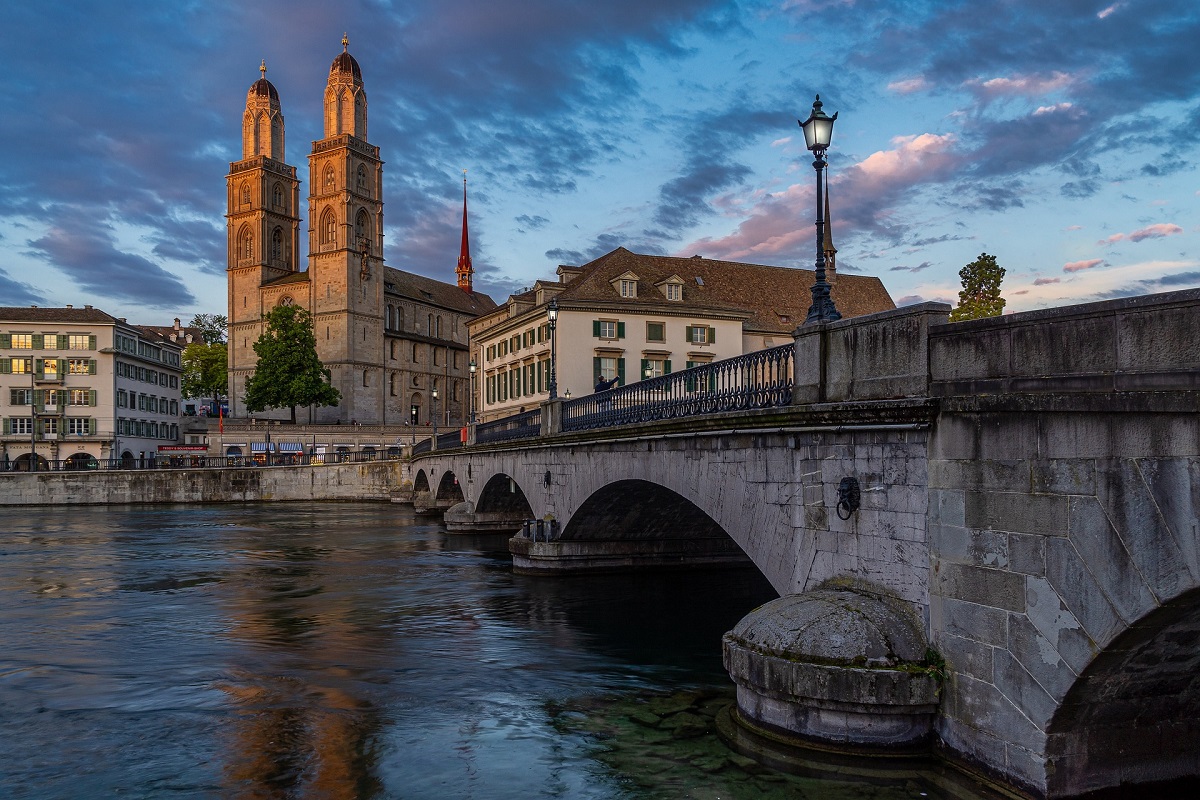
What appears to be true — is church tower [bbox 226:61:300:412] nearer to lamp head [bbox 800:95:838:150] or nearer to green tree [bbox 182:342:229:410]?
green tree [bbox 182:342:229:410]

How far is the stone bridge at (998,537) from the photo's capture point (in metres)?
8.01

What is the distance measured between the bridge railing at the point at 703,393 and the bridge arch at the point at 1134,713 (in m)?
5.63

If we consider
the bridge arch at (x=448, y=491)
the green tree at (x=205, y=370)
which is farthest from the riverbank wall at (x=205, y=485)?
the green tree at (x=205, y=370)

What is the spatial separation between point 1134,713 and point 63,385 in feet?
301

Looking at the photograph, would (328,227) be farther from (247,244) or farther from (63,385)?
(63,385)

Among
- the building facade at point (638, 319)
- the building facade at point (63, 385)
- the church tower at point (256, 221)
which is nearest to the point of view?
the building facade at point (638, 319)

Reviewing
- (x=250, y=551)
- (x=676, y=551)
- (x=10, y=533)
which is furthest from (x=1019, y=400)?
(x=10, y=533)

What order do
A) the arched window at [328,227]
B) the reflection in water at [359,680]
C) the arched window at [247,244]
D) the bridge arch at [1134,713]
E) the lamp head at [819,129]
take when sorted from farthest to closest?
the arched window at [247,244] → the arched window at [328,227] → the lamp head at [819,129] → the reflection in water at [359,680] → the bridge arch at [1134,713]

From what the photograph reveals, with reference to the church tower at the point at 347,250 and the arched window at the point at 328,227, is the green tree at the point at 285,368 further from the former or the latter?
the arched window at the point at 328,227

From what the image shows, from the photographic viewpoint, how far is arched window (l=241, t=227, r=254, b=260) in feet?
372

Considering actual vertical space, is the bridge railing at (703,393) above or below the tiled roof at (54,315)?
below

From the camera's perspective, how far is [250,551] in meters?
36.4

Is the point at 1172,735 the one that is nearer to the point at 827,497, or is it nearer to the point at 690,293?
the point at 827,497

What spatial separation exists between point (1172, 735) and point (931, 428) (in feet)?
12.2
